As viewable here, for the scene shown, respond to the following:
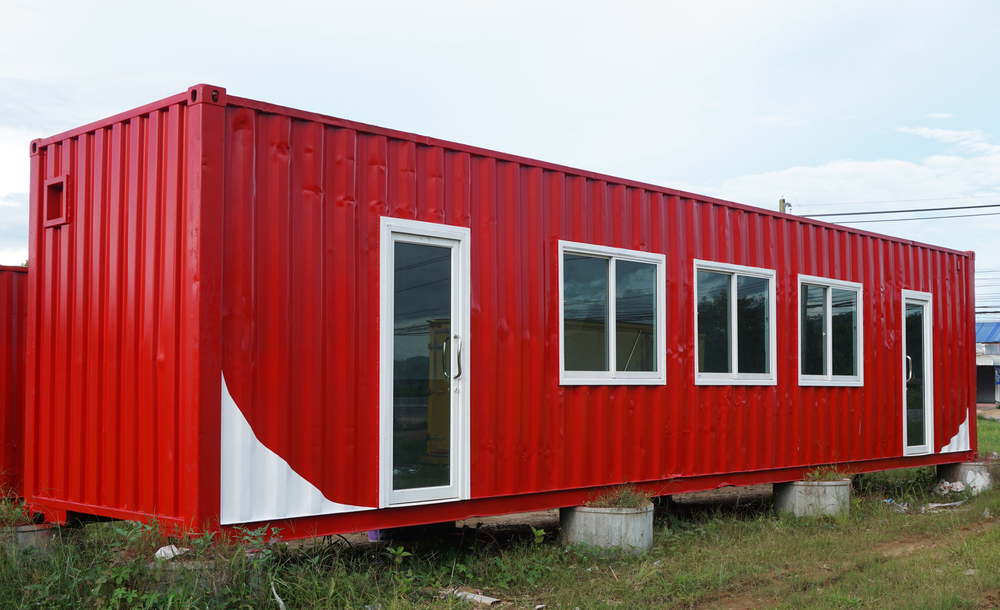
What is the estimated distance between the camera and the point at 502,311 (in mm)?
6852

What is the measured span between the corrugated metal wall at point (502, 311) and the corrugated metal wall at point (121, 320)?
281 mm

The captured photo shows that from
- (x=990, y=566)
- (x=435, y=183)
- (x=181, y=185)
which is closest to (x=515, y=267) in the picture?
(x=435, y=183)

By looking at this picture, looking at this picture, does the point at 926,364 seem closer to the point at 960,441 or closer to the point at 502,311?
the point at 960,441

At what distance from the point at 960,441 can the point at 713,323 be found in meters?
5.40

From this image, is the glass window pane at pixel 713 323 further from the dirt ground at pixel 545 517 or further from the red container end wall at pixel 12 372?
the red container end wall at pixel 12 372

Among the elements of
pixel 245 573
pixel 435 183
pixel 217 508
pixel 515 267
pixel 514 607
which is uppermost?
pixel 435 183

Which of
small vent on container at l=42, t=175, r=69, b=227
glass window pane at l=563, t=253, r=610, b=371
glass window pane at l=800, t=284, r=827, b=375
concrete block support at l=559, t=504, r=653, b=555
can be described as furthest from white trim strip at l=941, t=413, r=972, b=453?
small vent on container at l=42, t=175, r=69, b=227

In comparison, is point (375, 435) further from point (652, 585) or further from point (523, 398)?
point (652, 585)

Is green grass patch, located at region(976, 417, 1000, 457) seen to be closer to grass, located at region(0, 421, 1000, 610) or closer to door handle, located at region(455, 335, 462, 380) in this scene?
grass, located at region(0, 421, 1000, 610)

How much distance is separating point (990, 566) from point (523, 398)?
3.70 metres

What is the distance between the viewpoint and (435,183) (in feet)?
21.2

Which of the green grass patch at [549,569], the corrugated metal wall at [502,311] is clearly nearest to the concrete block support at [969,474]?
the corrugated metal wall at [502,311]

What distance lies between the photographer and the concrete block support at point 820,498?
364 inches

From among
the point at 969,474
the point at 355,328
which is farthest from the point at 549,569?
the point at 969,474
